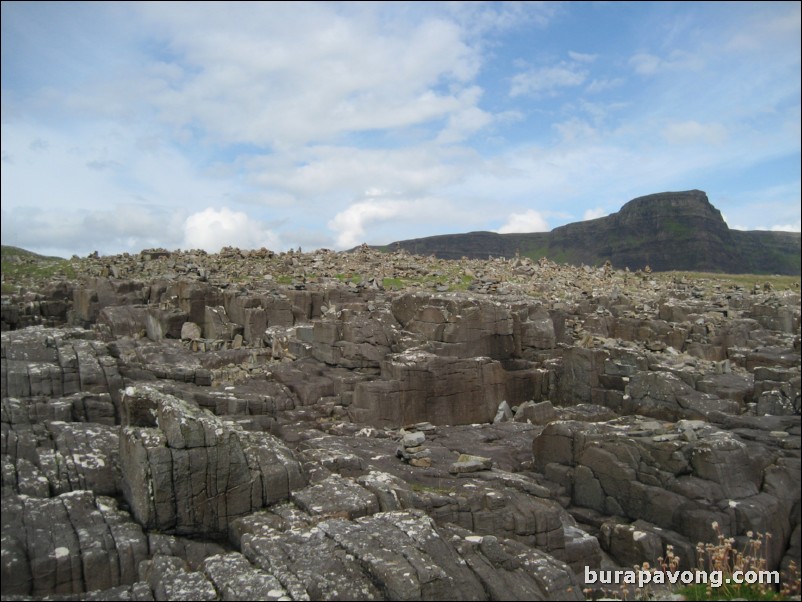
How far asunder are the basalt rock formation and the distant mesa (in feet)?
39.5

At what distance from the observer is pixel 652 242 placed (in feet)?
275

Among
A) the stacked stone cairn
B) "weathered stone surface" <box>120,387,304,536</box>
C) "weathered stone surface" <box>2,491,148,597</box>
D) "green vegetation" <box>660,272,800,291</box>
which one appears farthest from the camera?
"green vegetation" <box>660,272,800,291</box>

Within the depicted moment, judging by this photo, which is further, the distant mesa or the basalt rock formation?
the distant mesa

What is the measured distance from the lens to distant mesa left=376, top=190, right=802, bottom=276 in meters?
53.2

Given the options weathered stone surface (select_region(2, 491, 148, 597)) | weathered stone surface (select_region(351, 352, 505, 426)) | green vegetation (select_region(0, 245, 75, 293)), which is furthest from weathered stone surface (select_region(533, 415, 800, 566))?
green vegetation (select_region(0, 245, 75, 293))

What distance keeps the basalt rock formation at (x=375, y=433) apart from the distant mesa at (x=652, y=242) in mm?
12035

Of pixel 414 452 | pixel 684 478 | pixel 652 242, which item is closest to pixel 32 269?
pixel 414 452

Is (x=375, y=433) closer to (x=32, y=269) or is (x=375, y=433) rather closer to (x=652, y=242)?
(x=32, y=269)

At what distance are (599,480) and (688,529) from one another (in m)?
3.18

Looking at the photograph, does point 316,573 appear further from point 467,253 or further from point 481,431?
point 467,253

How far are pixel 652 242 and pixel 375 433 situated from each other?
73.4 m

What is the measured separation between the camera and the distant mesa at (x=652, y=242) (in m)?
53.2

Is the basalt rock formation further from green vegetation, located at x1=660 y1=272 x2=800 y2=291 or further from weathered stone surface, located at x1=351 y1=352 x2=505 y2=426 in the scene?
green vegetation, located at x1=660 y1=272 x2=800 y2=291

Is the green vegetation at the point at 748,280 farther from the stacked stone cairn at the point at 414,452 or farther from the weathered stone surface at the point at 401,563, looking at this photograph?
the weathered stone surface at the point at 401,563
